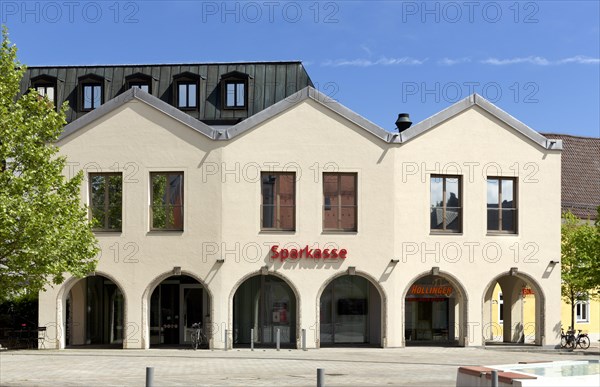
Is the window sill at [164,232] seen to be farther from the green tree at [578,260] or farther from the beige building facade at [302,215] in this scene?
the green tree at [578,260]

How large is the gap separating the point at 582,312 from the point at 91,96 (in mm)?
25464

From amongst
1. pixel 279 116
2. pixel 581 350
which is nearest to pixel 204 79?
pixel 279 116

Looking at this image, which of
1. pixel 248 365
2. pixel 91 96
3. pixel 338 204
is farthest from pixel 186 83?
pixel 248 365

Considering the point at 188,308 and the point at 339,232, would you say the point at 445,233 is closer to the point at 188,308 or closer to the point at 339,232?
the point at 339,232

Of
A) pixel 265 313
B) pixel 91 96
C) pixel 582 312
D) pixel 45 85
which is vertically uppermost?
pixel 45 85

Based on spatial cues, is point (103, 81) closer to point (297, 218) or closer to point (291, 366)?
point (297, 218)

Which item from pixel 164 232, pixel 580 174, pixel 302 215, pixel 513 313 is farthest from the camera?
pixel 580 174

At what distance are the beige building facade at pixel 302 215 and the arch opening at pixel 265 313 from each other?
5 cm

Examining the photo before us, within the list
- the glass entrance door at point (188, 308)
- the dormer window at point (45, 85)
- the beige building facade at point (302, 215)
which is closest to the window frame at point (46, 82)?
the dormer window at point (45, 85)

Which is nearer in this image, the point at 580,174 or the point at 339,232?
the point at 339,232

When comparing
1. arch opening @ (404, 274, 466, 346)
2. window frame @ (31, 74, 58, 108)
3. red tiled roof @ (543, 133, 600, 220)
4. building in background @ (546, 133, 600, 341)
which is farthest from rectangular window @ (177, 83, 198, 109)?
building in background @ (546, 133, 600, 341)

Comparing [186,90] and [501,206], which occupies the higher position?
[186,90]

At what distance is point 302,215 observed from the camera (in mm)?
33812

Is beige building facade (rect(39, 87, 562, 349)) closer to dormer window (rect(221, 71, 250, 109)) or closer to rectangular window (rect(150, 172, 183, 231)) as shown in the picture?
rectangular window (rect(150, 172, 183, 231))
